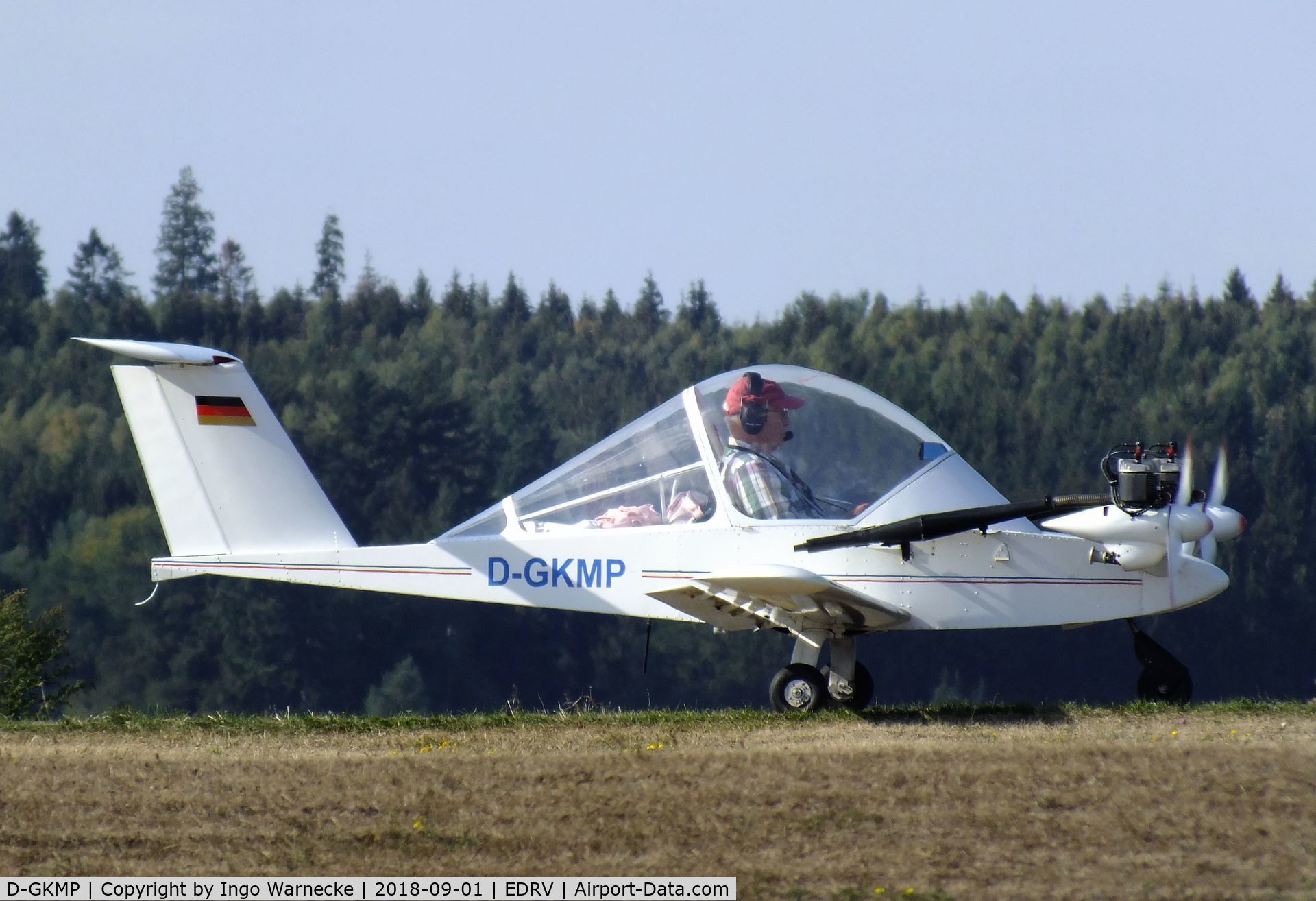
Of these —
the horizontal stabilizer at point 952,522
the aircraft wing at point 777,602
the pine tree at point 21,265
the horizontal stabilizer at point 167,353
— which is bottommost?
the aircraft wing at point 777,602

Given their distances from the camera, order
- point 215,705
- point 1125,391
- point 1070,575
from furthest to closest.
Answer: point 1125,391 < point 215,705 < point 1070,575

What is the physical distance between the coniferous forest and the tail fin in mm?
18540

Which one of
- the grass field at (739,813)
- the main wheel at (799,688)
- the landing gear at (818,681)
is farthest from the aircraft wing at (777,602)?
the grass field at (739,813)

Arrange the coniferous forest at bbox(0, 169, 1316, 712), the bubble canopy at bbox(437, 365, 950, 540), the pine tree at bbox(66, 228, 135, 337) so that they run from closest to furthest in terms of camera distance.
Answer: the bubble canopy at bbox(437, 365, 950, 540), the coniferous forest at bbox(0, 169, 1316, 712), the pine tree at bbox(66, 228, 135, 337)

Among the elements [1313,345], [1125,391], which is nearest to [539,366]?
[1125,391]

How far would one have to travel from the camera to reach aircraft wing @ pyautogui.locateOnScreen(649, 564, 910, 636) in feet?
35.0

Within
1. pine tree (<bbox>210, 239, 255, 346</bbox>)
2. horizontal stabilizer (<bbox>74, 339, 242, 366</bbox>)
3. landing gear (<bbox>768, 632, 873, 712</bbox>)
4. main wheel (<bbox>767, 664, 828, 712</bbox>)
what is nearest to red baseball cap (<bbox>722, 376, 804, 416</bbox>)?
landing gear (<bbox>768, 632, 873, 712</bbox>)

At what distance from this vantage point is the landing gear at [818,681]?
37.4ft

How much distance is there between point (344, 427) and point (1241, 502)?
3562cm

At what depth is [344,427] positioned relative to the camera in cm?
6588

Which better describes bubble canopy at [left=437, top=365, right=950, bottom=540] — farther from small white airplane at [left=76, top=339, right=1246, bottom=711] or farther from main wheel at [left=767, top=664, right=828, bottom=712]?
main wheel at [left=767, top=664, right=828, bottom=712]

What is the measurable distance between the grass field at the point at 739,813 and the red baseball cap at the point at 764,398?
9.56 feet

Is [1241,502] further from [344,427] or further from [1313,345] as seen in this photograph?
[344,427]

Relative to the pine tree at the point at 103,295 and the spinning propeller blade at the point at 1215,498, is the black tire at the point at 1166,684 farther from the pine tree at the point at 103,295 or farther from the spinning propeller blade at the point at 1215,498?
the pine tree at the point at 103,295
